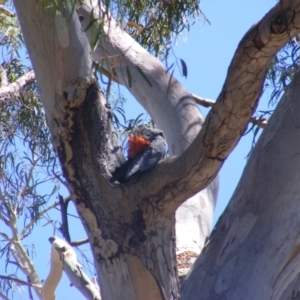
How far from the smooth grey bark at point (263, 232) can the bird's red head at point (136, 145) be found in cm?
45

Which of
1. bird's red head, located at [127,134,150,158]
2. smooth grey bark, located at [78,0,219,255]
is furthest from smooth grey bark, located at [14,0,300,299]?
smooth grey bark, located at [78,0,219,255]

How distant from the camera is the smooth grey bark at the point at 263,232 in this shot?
2.44m

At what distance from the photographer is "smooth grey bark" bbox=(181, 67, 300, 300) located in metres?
2.44

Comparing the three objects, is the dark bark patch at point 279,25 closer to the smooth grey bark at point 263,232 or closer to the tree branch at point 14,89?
the smooth grey bark at point 263,232

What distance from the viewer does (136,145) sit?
259 centimetres

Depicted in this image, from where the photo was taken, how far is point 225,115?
2066mm

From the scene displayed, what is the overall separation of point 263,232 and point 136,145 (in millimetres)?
627

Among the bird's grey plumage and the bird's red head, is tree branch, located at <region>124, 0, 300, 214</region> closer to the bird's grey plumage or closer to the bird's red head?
the bird's grey plumage

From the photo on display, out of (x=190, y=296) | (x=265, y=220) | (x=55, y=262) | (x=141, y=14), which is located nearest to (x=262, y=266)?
(x=265, y=220)

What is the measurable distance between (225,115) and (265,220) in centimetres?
61

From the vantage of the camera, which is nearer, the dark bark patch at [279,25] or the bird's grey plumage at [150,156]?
the dark bark patch at [279,25]

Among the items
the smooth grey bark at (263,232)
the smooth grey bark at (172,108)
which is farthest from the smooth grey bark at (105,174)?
the smooth grey bark at (172,108)

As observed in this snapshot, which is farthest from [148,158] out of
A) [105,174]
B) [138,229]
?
[138,229]

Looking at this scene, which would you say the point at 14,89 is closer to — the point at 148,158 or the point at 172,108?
the point at 172,108
